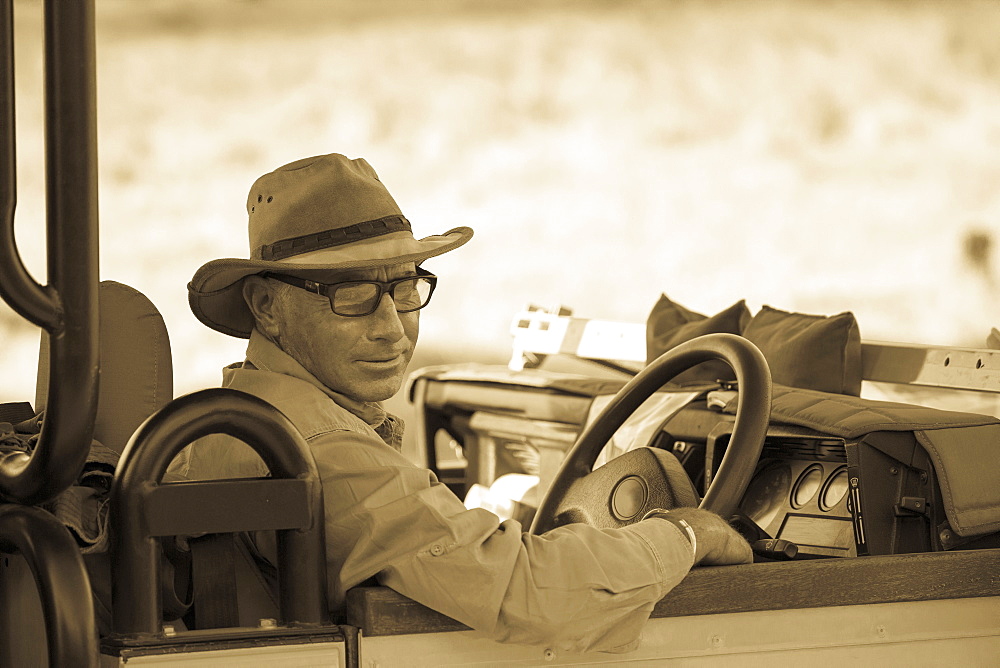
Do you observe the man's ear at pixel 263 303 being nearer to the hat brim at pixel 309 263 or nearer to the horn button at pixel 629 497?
the hat brim at pixel 309 263

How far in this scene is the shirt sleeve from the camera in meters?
1.35

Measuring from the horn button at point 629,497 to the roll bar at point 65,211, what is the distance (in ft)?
3.04

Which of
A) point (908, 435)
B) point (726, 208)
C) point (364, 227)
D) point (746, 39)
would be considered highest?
point (746, 39)

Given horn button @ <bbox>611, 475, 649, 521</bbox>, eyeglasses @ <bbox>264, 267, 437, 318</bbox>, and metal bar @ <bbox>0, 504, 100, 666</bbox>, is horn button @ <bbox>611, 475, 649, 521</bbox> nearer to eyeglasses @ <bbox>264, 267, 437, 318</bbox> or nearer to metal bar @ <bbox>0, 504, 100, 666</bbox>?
eyeglasses @ <bbox>264, 267, 437, 318</bbox>

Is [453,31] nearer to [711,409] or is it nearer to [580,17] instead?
[580,17]

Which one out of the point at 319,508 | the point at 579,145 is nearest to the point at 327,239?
the point at 319,508

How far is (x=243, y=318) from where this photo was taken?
6.03ft

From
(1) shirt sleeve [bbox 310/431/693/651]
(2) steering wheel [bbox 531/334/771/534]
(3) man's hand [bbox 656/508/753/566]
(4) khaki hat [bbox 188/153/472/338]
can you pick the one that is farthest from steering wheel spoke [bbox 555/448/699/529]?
(4) khaki hat [bbox 188/153/472/338]

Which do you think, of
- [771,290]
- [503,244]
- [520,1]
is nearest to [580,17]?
[520,1]

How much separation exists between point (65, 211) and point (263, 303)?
0.61 meters

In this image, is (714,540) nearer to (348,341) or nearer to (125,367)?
(348,341)

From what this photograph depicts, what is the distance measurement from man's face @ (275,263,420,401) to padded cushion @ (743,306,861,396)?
1.10m

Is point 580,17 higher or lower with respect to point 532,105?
higher

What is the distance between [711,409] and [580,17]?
12.1 ft
